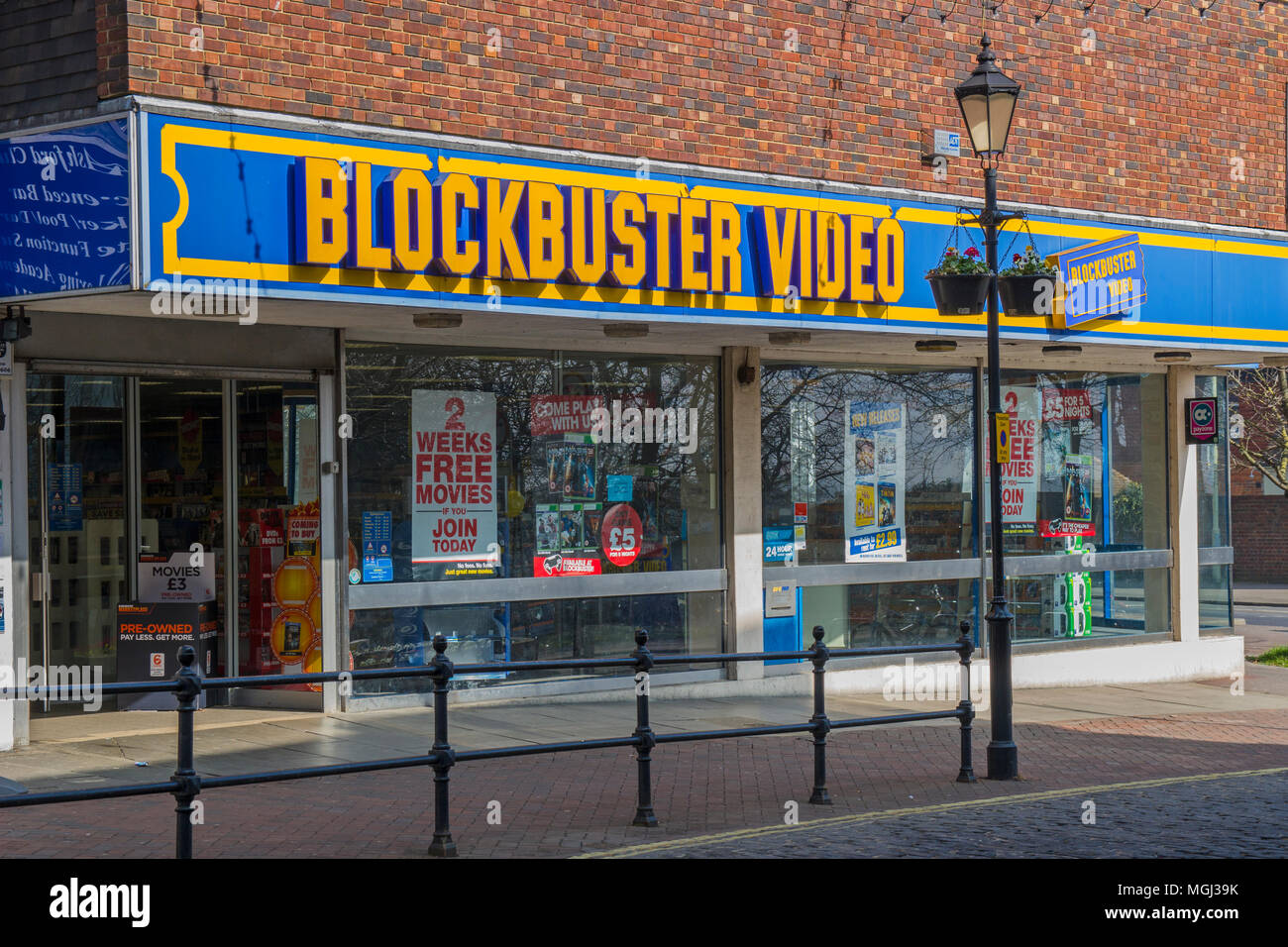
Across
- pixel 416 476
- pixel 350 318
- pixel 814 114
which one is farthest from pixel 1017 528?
pixel 350 318

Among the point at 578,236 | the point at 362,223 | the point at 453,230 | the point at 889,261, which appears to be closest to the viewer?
the point at 362,223

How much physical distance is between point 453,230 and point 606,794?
475 centimetres

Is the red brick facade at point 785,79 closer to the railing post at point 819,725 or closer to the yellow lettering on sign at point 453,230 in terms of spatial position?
the yellow lettering on sign at point 453,230

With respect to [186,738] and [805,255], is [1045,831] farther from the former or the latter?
[805,255]

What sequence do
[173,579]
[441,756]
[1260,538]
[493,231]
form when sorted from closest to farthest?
[441,756], [493,231], [173,579], [1260,538]

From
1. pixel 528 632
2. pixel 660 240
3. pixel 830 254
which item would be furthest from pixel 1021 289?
pixel 528 632

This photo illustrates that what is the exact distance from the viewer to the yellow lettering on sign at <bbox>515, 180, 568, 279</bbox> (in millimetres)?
12984

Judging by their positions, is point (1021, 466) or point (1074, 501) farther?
point (1074, 501)

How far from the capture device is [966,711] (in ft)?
36.9

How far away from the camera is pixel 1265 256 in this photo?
19.1 meters

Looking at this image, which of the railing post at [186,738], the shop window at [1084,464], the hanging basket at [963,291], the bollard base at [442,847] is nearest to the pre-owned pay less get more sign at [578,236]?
the hanging basket at [963,291]

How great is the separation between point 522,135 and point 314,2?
83.9 inches

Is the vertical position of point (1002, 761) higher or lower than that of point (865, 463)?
lower
